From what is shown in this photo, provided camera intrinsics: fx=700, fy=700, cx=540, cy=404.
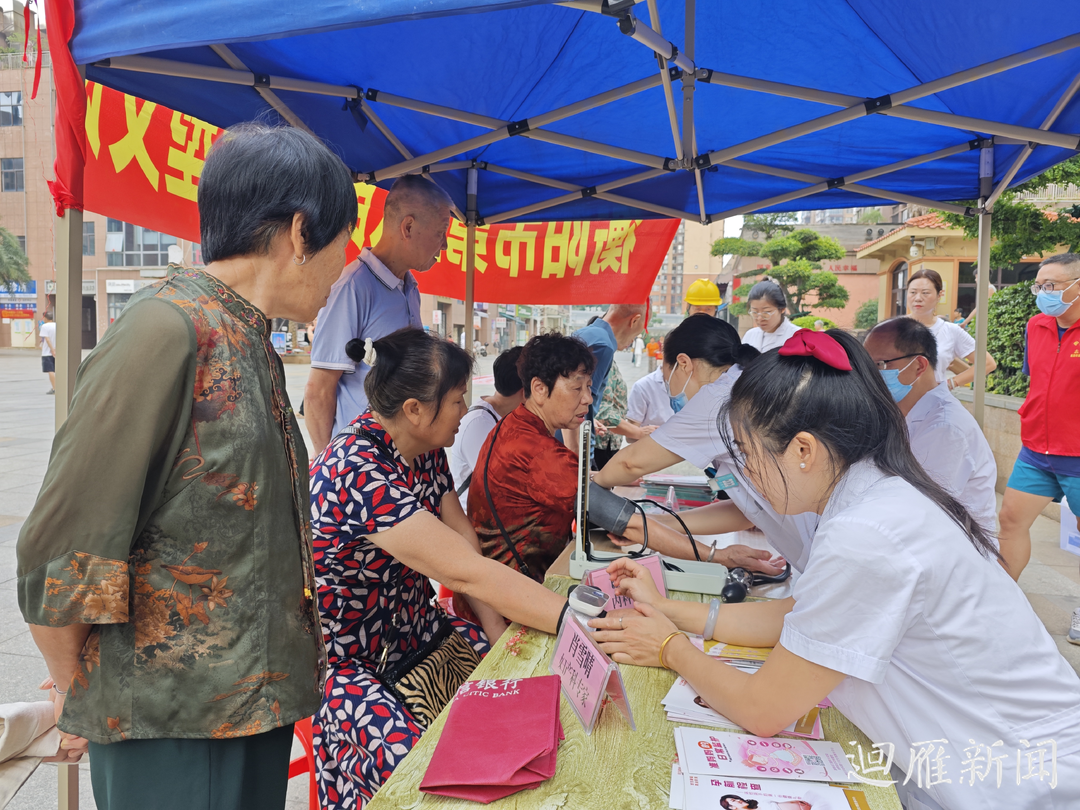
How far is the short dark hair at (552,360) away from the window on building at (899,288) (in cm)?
1910

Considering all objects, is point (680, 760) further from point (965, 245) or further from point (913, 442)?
point (965, 245)

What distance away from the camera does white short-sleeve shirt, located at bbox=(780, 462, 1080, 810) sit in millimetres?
1038

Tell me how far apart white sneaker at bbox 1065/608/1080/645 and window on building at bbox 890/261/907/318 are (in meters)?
17.3

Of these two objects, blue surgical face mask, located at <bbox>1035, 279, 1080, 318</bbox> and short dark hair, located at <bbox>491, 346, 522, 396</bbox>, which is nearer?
short dark hair, located at <bbox>491, 346, 522, 396</bbox>

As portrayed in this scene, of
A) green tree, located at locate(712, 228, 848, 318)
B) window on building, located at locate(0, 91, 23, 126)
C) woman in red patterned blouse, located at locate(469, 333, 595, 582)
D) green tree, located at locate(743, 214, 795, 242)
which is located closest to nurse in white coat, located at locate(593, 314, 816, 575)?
woman in red patterned blouse, located at locate(469, 333, 595, 582)

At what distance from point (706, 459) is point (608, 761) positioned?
4.48ft

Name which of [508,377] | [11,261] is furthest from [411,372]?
[11,261]

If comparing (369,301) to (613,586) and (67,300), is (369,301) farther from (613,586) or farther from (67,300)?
(613,586)

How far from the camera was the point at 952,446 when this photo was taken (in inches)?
95.0

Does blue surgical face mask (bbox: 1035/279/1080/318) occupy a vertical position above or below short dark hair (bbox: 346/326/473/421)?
above

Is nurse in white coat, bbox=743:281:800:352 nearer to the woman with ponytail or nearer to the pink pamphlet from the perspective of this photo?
the woman with ponytail

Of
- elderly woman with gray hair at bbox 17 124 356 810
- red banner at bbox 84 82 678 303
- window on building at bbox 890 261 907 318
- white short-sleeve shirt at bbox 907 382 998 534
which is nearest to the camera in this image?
elderly woman with gray hair at bbox 17 124 356 810

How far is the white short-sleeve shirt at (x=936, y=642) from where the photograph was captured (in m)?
1.04

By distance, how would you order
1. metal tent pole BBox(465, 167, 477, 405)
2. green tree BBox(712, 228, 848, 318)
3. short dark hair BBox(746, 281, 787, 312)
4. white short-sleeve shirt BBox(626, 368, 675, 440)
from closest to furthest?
metal tent pole BBox(465, 167, 477, 405) < white short-sleeve shirt BBox(626, 368, 675, 440) < short dark hair BBox(746, 281, 787, 312) < green tree BBox(712, 228, 848, 318)
